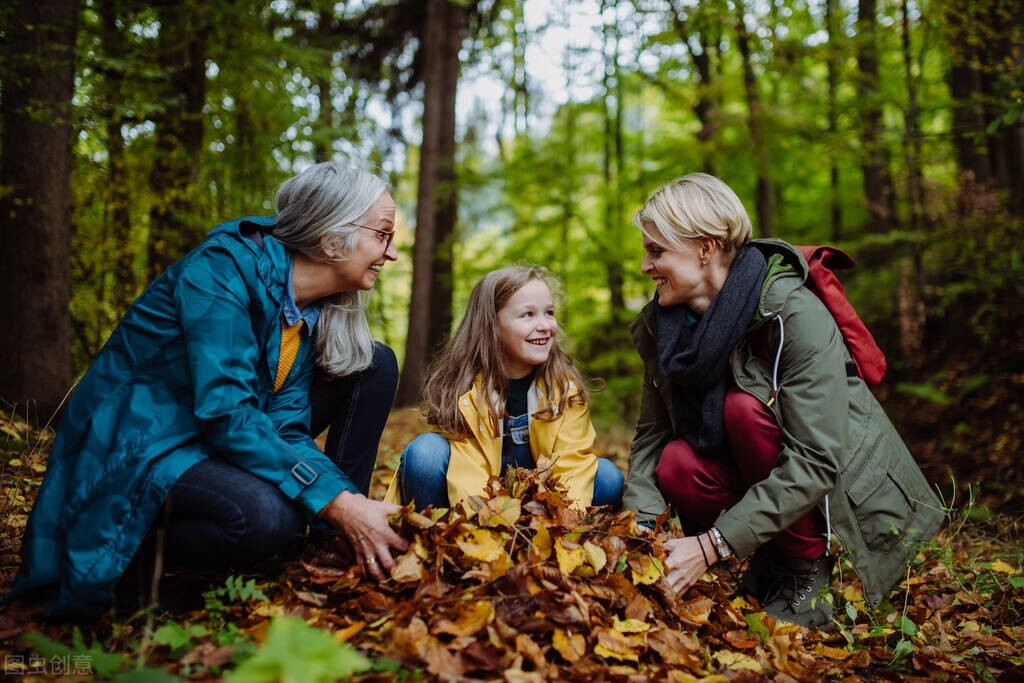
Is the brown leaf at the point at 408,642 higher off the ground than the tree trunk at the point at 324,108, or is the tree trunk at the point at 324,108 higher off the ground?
the tree trunk at the point at 324,108

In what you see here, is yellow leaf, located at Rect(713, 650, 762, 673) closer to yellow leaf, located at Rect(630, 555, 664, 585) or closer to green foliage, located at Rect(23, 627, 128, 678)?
yellow leaf, located at Rect(630, 555, 664, 585)

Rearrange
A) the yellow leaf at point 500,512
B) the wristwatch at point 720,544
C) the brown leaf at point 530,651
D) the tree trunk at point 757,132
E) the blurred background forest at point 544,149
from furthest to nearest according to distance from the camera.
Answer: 1. the tree trunk at point 757,132
2. the blurred background forest at point 544,149
3. the wristwatch at point 720,544
4. the yellow leaf at point 500,512
5. the brown leaf at point 530,651

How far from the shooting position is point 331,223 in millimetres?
2549

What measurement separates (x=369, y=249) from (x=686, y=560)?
168 cm

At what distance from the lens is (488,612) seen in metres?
1.90

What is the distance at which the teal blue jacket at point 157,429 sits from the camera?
2037 millimetres

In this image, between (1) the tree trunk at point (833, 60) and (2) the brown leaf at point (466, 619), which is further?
(1) the tree trunk at point (833, 60)

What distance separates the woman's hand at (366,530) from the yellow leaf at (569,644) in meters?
0.59

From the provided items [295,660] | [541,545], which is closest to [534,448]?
[541,545]

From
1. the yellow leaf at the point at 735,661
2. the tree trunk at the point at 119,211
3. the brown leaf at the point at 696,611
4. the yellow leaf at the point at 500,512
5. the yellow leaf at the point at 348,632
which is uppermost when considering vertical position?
the tree trunk at the point at 119,211

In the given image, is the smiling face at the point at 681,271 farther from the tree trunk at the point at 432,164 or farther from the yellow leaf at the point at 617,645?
the tree trunk at the point at 432,164

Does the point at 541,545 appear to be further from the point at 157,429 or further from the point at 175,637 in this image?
the point at 157,429

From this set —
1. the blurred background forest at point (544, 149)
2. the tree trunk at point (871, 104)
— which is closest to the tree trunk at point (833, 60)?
the blurred background forest at point (544, 149)

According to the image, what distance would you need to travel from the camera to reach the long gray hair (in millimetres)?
2553
